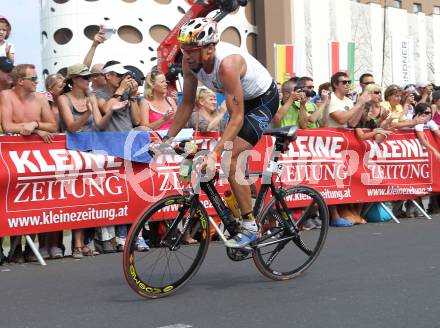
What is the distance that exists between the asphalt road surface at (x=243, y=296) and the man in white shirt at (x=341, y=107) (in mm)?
3350

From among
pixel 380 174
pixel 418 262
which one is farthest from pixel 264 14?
pixel 418 262

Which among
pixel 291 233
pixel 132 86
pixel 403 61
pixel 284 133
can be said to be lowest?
pixel 291 233

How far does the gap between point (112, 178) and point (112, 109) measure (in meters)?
0.81

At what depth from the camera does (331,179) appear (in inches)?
406

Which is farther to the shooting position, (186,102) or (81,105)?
(81,105)

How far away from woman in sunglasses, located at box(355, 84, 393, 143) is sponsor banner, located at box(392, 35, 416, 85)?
25.4 metres

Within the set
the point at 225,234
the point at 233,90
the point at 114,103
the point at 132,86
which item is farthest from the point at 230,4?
the point at 233,90

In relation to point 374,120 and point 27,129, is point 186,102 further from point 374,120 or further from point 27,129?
point 374,120

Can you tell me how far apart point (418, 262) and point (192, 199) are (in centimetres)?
242

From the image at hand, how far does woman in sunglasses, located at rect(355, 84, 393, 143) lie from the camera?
34.9 feet

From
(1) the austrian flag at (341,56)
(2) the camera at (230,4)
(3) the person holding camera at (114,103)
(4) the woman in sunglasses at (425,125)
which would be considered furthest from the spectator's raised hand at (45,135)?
(1) the austrian flag at (341,56)

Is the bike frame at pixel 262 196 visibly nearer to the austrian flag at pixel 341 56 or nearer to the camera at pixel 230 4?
the camera at pixel 230 4

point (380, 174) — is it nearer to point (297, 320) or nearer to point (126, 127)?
point (126, 127)

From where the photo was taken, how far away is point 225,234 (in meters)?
5.69
